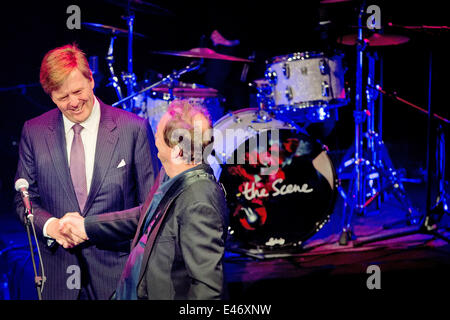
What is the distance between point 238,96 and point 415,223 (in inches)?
126

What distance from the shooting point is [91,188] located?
2.69m

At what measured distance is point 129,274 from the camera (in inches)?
83.4

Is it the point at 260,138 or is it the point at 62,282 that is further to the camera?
the point at 260,138

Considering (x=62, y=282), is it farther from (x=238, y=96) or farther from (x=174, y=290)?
(x=238, y=96)

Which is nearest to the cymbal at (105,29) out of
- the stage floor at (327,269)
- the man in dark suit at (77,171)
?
the stage floor at (327,269)

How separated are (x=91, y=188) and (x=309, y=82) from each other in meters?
2.79

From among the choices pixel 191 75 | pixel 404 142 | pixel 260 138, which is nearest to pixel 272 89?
pixel 260 138

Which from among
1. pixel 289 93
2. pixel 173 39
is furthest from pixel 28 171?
pixel 173 39

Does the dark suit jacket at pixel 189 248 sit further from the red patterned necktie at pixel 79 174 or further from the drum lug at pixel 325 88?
the drum lug at pixel 325 88

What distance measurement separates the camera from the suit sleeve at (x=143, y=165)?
2797mm

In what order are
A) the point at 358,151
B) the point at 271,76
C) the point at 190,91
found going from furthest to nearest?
the point at 190,91, the point at 358,151, the point at 271,76

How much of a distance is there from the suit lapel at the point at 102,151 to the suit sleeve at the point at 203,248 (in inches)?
33.5

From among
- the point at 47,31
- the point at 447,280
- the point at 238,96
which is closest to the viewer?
the point at 447,280

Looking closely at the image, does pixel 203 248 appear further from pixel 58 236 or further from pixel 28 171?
pixel 28 171
